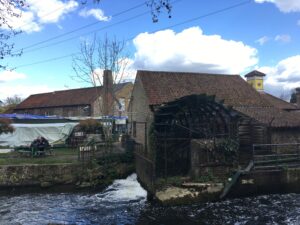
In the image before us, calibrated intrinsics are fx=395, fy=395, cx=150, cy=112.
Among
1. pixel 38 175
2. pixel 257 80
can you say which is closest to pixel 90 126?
pixel 38 175

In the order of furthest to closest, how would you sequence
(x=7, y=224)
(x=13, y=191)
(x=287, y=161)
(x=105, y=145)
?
(x=105, y=145)
(x=13, y=191)
(x=287, y=161)
(x=7, y=224)

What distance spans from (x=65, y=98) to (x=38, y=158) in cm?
2698

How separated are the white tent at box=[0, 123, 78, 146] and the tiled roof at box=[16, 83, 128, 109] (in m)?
12.8

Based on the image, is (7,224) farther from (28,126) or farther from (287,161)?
(28,126)

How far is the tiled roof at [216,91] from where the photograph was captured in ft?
77.7

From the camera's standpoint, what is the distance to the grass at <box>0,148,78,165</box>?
829 inches

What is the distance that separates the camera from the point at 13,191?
62.7 feet

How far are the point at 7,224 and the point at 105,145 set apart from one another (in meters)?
10.3

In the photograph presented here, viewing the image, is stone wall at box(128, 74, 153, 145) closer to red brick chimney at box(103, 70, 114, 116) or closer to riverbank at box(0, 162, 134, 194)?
red brick chimney at box(103, 70, 114, 116)

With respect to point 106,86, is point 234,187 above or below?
below

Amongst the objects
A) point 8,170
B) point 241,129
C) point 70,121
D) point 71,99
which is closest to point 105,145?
point 8,170

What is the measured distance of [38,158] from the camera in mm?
22375

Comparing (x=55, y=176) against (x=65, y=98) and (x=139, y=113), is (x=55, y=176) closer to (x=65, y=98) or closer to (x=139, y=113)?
(x=139, y=113)

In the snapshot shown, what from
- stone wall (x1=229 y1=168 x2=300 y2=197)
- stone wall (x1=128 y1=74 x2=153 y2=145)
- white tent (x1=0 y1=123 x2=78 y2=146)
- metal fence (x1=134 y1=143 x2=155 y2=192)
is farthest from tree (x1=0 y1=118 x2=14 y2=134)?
stone wall (x1=229 y1=168 x2=300 y2=197)
